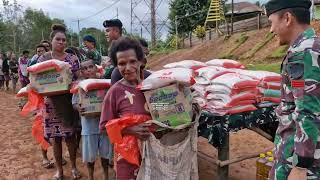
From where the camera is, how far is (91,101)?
13.1 ft

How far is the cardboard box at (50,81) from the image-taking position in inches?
163

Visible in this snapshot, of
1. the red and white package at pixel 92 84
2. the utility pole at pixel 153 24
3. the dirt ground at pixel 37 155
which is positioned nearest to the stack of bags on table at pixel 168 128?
the red and white package at pixel 92 84

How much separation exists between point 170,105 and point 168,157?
15.0 inches

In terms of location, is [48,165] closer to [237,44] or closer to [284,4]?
[284,4]

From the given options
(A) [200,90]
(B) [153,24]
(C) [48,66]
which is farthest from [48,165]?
(B) [153,24]

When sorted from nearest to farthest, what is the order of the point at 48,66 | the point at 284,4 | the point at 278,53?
the point at 284,4 → the point at 48,66 → the point at 278,53

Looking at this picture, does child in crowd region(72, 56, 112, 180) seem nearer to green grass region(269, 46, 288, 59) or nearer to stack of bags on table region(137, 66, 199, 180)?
stack of bags on table region(137, 66, 199, 180)

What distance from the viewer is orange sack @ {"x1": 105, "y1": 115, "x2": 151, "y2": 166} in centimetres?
253

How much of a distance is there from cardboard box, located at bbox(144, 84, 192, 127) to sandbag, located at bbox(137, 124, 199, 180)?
0.41 ft

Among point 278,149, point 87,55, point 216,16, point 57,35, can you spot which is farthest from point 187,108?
point 216,16

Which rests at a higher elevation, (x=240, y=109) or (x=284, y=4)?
(x=284, y=4)

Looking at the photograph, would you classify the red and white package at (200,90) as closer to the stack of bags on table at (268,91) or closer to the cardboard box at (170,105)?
the stack of bags on table at (268,91)

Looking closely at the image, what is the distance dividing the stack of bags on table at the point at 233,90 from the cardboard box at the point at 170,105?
895mm

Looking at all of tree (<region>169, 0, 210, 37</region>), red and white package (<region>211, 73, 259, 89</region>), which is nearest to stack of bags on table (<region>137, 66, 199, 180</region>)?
red and white package (<region>211, 73, 259, 89</region>)
